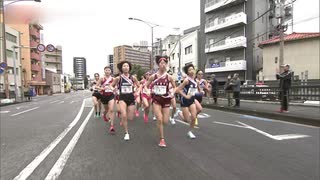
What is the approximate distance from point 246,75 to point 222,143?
40.4 m

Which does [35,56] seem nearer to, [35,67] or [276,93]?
[35,67]

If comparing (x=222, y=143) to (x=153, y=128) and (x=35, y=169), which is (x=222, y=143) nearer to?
(x=153, y=128)

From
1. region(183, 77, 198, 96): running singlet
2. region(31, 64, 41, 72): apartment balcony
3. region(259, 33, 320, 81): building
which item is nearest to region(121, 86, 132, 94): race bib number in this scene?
region(183, 77, 198, 96): running singlet

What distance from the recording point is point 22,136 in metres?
10.4

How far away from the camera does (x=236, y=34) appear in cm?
4994

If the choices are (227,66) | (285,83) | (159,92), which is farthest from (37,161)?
(227,66)

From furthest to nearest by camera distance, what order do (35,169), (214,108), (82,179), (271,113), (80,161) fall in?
(214,108) < (271,113) < (80,161) < (35,169) < (82,179)

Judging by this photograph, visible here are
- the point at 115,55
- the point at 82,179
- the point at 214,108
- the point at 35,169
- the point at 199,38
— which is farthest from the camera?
the point at 115,55

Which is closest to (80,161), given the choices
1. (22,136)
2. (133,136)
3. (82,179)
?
(82,179)

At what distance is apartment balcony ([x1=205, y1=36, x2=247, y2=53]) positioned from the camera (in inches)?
1861

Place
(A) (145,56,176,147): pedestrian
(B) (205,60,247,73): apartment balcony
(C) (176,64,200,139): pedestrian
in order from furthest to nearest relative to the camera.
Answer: (B) (205,60,247,73): apartment balcony, (C) (176,64,200,139): pedestrian, (A) (145,56,176,147): pedestrian

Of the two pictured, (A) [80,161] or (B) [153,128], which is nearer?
(A) [80,161]

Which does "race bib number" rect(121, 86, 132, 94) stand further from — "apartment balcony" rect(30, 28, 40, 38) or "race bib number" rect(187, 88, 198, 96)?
"apartment balcony" rect(30, 28, 40, 38)

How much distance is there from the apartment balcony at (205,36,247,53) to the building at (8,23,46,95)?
40697 mm
